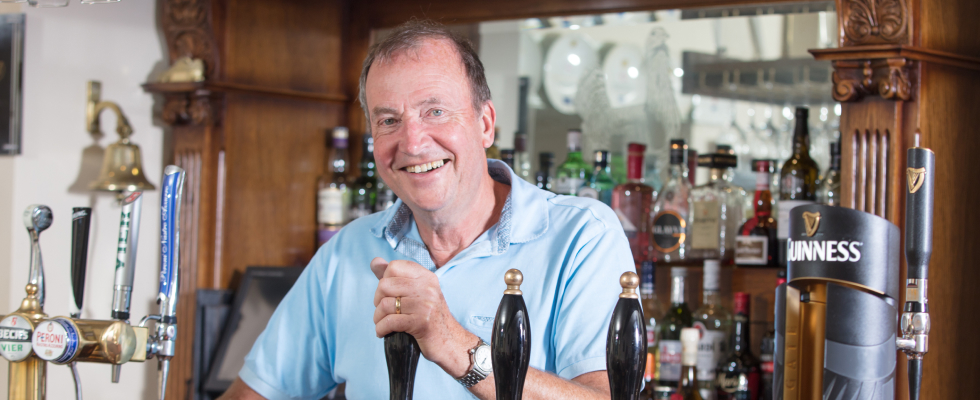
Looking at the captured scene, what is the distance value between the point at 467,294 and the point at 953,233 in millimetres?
981

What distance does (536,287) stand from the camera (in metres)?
1.32


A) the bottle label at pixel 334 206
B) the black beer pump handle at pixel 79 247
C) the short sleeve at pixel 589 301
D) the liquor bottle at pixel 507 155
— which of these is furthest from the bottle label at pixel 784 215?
the black beer pump handle at pixel 79 247

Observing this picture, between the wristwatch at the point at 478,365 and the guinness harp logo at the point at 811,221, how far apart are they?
0.33 metres

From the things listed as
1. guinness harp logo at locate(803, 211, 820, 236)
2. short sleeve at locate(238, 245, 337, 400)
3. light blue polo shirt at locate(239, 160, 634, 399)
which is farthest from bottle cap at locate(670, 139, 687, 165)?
guinness harp logo at locate(803, 211, 820, 236)

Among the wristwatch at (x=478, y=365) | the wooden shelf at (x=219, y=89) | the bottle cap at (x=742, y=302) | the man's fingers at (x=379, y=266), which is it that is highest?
the wooden shelf at (x=219, y=89)

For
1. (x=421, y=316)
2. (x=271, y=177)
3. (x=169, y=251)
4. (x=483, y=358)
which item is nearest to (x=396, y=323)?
(x=421, y=316)

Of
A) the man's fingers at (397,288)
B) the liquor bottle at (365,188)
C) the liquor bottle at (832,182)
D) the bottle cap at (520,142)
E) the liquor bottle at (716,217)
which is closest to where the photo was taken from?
the man's fingers at (397,288)

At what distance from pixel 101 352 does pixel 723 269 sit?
1461 mm

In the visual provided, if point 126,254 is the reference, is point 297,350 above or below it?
below

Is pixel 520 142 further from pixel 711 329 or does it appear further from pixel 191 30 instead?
pixel 191 30

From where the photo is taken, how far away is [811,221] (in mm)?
814

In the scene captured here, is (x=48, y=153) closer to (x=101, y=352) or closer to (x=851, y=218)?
(x=101, y=352)

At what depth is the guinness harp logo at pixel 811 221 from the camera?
81 cm

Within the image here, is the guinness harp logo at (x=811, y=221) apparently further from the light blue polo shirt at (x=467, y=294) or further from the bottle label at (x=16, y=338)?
the bottle label at (x=16, y=338)
